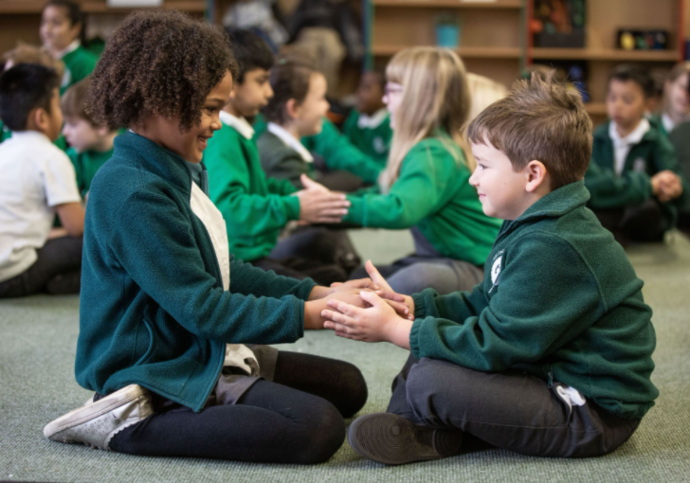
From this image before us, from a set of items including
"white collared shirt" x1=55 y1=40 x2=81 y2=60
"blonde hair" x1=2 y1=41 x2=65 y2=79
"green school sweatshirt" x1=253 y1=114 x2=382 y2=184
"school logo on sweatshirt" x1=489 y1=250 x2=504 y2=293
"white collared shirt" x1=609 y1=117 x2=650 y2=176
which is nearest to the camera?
"school logo on sweatshirt" x1=489 y1=250 x2=504 y2=293

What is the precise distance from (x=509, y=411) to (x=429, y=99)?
107 centimetres

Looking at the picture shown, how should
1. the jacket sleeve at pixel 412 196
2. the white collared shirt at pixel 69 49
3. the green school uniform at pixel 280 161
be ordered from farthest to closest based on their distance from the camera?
1. the white collared shirt at pixel 69 49
2. the green school uniform at pixel 280 161
3. the jacket sleeve at pixel 412 196

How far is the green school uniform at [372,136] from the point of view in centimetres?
432

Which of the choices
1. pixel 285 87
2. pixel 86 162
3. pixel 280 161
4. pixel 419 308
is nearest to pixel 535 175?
pixel 419 308

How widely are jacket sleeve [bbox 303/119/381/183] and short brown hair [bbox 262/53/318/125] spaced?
835 mm

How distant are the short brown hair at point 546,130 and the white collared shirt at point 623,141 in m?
2.21

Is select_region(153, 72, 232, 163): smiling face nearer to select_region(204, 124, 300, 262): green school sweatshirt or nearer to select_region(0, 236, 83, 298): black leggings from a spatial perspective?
select_region(204, 124, 300, 262): green school sweatshirt

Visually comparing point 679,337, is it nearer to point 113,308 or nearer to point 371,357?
point 371,357

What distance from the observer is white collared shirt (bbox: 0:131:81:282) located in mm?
2195

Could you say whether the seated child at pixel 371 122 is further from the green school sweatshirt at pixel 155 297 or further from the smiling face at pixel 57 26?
the green school sweatshirt at pixel 155 297

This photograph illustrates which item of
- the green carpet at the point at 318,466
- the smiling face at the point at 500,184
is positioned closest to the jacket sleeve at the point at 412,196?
the green carpet at the point at 318,466

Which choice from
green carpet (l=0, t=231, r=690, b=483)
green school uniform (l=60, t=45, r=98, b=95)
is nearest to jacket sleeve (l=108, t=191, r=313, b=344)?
green carpet (l=0, t=231, r=690, b=483)

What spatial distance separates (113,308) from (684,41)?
5.32m

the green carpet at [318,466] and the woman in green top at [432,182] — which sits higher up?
the woman in green top at [432,182]
